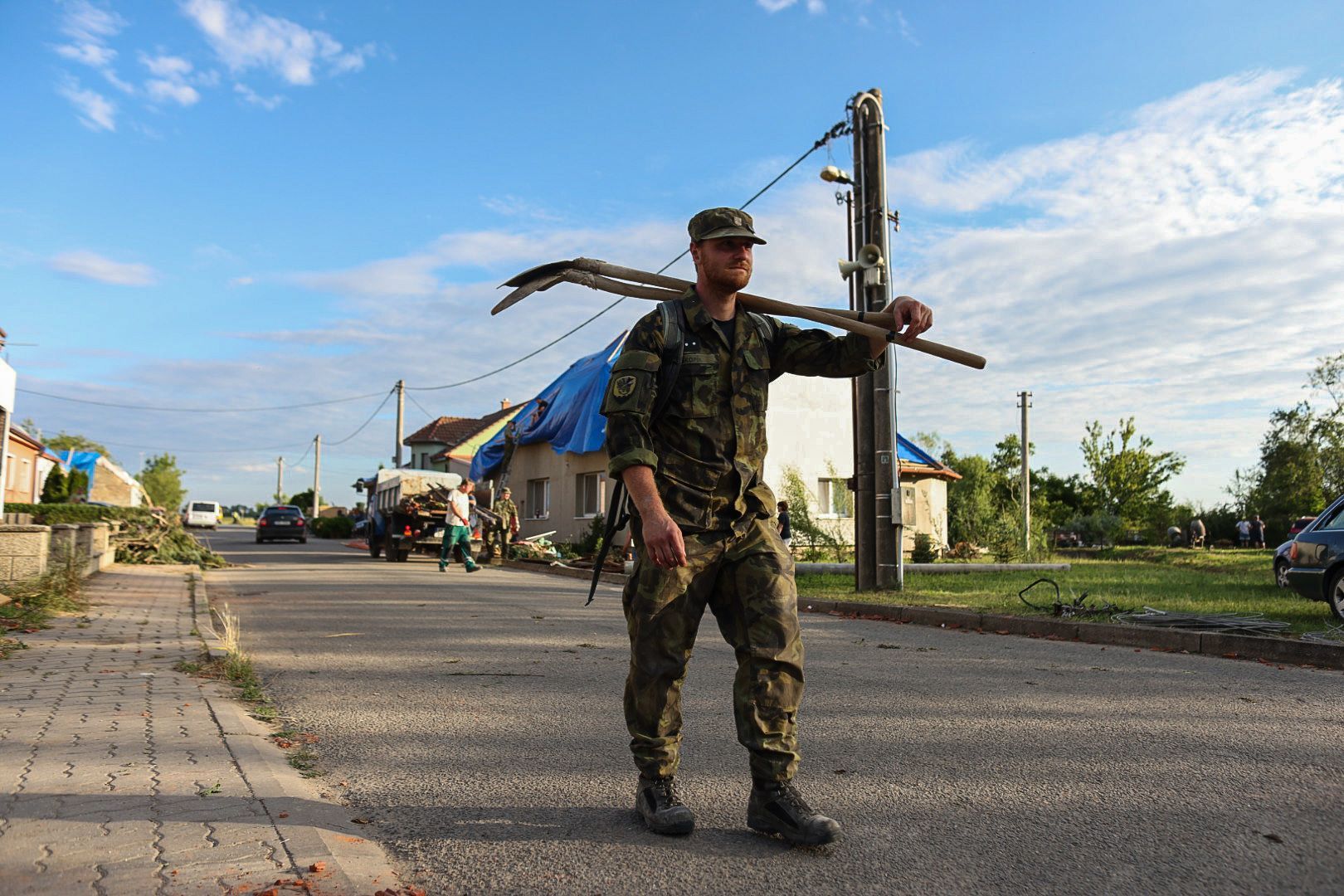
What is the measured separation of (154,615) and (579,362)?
20.2m

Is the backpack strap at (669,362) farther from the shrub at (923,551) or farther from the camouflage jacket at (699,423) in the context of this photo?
the shrub at (923,551)

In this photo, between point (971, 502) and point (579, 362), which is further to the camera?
point (579, 362)

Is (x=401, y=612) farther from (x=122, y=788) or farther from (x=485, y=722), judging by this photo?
(x=122, y=788)

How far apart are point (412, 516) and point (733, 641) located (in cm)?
2232

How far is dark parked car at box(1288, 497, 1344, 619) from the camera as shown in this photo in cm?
974

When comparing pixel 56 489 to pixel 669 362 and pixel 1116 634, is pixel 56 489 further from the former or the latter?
pixel 669 362

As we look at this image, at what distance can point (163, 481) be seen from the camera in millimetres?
88438

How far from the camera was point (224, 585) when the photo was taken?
52.3ft

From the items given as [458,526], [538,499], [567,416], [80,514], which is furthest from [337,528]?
[458,526]

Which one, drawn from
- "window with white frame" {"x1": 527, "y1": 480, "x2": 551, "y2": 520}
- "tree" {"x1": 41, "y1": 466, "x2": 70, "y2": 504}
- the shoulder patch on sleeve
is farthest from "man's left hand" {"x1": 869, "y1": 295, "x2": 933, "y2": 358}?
"tree" {"x1": 41, "y1": 466, "x2": 70, "y2": 504}

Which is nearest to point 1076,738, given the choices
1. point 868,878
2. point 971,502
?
point 868,878

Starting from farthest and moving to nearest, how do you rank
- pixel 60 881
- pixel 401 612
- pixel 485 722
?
pixel 401 612
pixel 485 722
pixel 60 881

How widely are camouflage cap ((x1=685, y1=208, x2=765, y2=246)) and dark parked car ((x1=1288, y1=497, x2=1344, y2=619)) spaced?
8.62m

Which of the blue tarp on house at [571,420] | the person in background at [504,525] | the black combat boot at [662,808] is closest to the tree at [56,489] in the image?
the blue tarp on house at [571,420]
